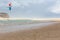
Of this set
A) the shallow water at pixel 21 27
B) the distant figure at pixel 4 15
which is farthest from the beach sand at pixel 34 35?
the distant figure at pixel 4 15

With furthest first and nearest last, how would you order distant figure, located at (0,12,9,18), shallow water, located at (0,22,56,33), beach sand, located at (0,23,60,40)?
distant figure, located at (0,12,9,18) → shallow water, located at (0,22,56,33) → beach sand, located at (0,23,60,40)

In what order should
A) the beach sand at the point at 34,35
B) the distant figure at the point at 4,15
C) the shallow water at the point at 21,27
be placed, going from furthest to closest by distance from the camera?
the distant figure at the point at 4,15, the shallow water at the point at 21,27, the beach sand at the point at 34,35

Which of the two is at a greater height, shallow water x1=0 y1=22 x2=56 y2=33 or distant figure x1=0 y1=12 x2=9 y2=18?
distant figure x1=0 y1=12 x2=9 y2=18

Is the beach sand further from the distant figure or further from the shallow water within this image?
the distant figure

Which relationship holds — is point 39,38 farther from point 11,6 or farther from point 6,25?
point 11,6

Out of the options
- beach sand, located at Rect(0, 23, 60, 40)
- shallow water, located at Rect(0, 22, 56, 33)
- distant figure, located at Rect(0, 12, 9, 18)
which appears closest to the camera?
beach sand, located at Rect(0, 23, 60, 40)

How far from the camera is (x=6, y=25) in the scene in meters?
1.29

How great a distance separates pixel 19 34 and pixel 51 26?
0.30 meters

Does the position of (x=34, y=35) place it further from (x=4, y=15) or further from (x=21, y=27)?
(x=4, y=15)

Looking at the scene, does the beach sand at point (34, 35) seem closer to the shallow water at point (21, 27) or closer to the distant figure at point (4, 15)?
the shallow water at point (21, 27)

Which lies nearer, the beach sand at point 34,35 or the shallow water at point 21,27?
the beach sand at point 34,35

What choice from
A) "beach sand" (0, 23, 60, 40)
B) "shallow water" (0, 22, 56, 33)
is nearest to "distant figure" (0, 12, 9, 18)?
"shallow water" (0, 22, 56, 33)

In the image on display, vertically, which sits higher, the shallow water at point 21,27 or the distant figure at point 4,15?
the distant figure at point 4,15

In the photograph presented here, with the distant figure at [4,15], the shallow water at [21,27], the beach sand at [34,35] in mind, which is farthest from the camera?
the distant figure at [4,15]
